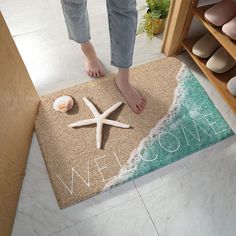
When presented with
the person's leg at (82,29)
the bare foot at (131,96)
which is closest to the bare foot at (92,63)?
the person's leg at (82,29)

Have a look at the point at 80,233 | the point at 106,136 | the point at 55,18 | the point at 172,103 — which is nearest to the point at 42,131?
the point at 106,136

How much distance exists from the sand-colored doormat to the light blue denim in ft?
0.64

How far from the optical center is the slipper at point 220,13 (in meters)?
0.88

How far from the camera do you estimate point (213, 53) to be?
3.31 ft

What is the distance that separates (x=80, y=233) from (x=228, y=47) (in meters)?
0.75

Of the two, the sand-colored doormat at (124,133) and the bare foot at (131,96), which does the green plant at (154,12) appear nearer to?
the sand-colored doormat at (124,133)

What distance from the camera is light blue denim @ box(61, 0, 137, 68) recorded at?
2.42ft

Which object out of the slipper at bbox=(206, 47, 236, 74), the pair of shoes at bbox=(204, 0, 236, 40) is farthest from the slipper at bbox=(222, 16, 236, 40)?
the slipper at bbox=(206, 47, 236, 74)

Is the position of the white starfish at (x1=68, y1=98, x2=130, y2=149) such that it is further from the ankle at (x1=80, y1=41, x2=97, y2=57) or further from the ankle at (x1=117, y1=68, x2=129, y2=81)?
the ankle at (x1=80, y1=41, x2=97, y2=57)

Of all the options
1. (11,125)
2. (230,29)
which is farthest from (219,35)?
(11,125)

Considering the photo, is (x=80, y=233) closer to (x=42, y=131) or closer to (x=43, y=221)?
(x=43, y=221)

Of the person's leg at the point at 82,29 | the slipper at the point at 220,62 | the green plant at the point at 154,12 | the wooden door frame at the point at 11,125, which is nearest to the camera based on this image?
the wooden door frame at the point at 11,125

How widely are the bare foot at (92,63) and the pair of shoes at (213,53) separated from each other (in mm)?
382

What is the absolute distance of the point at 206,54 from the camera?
100 centimetres
